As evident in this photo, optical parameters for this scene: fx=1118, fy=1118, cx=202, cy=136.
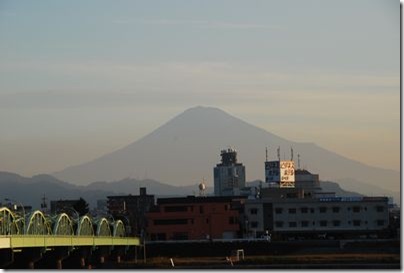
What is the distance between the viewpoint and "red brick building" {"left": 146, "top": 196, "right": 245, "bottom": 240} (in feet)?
159

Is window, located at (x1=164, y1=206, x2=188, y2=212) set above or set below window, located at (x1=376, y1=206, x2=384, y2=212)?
above

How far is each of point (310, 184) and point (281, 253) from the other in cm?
2242

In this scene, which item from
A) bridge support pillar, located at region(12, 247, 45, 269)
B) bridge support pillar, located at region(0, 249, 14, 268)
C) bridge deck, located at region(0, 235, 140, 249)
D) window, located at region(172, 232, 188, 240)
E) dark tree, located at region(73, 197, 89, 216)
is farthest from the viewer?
dark tree, located at region(73, 197, 89, 216)

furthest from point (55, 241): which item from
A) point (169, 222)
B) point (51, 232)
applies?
point (169, 222)

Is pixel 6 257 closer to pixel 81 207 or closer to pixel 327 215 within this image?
pixel 327 215

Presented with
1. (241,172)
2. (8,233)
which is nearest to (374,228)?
(8,233)

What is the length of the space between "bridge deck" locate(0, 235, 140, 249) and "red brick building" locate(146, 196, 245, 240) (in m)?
2.38

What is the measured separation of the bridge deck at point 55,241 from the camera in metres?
28.6

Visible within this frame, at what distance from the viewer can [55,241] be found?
33719 mm

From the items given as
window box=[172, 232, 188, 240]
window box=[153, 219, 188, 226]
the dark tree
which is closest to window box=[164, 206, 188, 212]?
window box=[153, 219, 188, 226]

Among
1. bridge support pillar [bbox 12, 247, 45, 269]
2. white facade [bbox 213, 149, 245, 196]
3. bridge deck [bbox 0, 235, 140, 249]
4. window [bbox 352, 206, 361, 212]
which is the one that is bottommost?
bridge support pillar [bbox 12, 247, 45, 269]

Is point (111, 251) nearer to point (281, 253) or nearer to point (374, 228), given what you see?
point (281, 253)

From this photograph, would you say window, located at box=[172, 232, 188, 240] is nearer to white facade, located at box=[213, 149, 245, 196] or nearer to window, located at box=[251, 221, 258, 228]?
window, located at box=[251, 221, 258, 228]

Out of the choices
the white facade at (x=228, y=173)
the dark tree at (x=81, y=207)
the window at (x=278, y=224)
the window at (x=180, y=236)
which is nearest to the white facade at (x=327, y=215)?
the window at (x=278, y=224)
